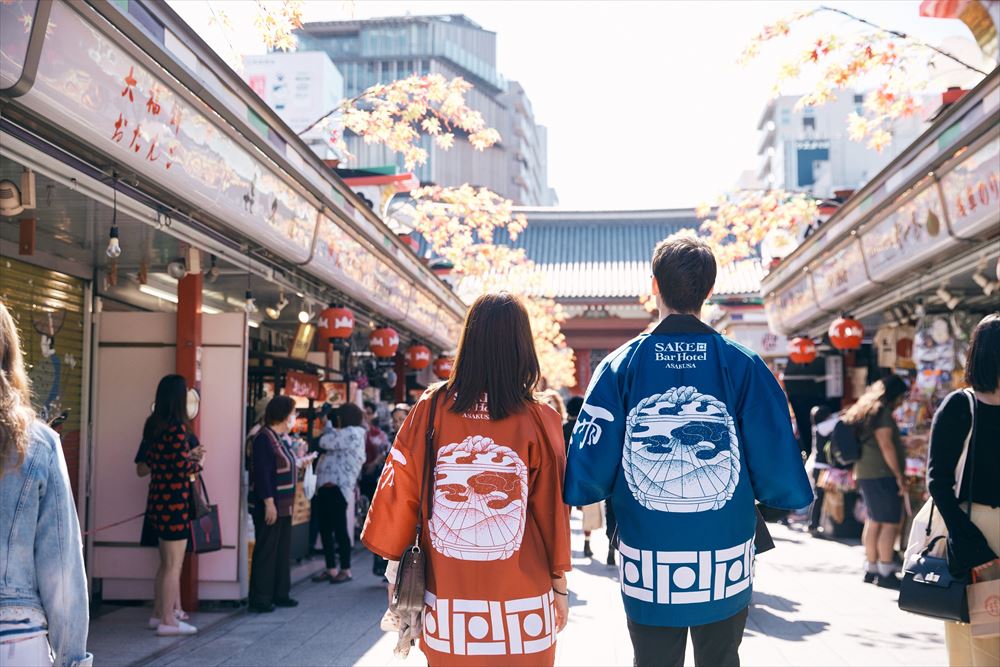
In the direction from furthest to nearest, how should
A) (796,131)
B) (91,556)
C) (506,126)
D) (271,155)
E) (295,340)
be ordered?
(506,126) → (796,131) → (295,340) → (91,556) → (271,155)

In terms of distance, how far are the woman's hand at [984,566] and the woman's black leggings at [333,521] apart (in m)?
6.77

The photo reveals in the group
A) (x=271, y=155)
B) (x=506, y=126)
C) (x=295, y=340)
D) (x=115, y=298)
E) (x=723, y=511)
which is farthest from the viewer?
(x=506, y=126)

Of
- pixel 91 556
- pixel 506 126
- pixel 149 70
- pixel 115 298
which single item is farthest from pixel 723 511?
pixel 506 126

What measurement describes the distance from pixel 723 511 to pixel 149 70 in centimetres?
360

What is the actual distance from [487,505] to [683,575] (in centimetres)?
70

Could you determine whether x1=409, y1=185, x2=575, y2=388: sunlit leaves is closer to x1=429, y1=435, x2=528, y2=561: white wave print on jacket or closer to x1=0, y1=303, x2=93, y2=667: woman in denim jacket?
x1=429, y1=435, x2=528, y2=561: white wave print on jacket

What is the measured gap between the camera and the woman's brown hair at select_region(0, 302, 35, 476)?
8.55ft

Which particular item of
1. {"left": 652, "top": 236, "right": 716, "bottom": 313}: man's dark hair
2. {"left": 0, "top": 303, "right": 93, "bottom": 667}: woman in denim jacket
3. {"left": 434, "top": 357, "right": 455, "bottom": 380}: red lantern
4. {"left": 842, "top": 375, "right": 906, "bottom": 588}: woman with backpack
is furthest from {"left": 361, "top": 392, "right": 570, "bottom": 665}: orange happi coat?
{"left": 434, "top": 357, "right": 455, "bottom": 380}: red lantern

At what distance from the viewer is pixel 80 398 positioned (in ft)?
26.1

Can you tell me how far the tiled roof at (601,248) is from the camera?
101 ft

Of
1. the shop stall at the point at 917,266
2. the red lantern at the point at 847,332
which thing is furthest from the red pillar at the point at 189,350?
the red lantern at the point at 847,332

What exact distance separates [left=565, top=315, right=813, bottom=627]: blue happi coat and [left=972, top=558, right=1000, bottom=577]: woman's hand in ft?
3.28

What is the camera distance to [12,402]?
2660 millimetres

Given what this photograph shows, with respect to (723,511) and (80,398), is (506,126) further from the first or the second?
(723,511)
